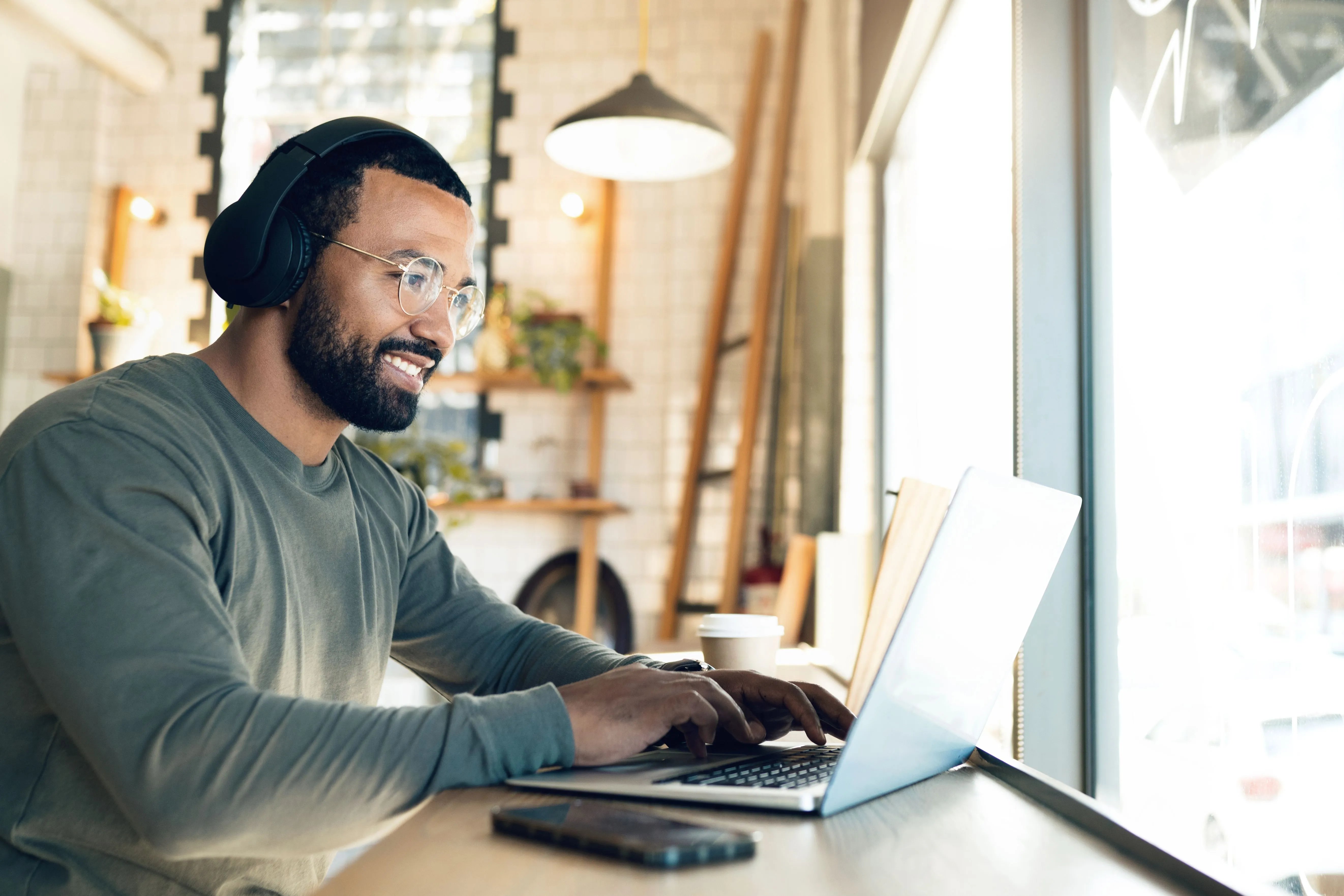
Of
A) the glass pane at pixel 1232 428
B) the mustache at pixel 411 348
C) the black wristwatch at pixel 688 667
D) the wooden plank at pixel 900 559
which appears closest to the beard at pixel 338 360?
A: the mustache at pixel 411 348

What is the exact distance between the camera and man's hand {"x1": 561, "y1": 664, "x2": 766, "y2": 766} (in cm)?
102

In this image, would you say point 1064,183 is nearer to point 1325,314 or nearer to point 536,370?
point 1325,314

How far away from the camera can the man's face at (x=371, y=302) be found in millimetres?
1414

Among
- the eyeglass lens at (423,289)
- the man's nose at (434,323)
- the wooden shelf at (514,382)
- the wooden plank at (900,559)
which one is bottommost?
the wooden plank at (900,559)

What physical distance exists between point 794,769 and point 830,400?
3.13 m

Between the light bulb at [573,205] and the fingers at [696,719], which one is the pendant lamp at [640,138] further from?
the fingers at [696,719]

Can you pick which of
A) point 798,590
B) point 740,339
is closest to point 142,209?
point 740,339

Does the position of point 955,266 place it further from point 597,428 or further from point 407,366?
point 597,428

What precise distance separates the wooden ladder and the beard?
10.4 feet

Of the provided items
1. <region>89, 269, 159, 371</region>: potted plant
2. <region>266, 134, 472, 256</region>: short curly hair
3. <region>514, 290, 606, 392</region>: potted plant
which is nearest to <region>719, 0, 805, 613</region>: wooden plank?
<region>514, 290, 606, 392</region>: potted plant

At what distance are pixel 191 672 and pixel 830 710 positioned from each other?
68cm

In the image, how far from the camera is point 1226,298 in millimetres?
1212

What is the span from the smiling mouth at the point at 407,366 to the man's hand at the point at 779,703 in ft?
2.02

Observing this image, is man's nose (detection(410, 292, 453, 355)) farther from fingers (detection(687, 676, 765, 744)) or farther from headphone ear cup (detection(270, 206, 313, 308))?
fingers (detection(687, 676, 765, 744))
